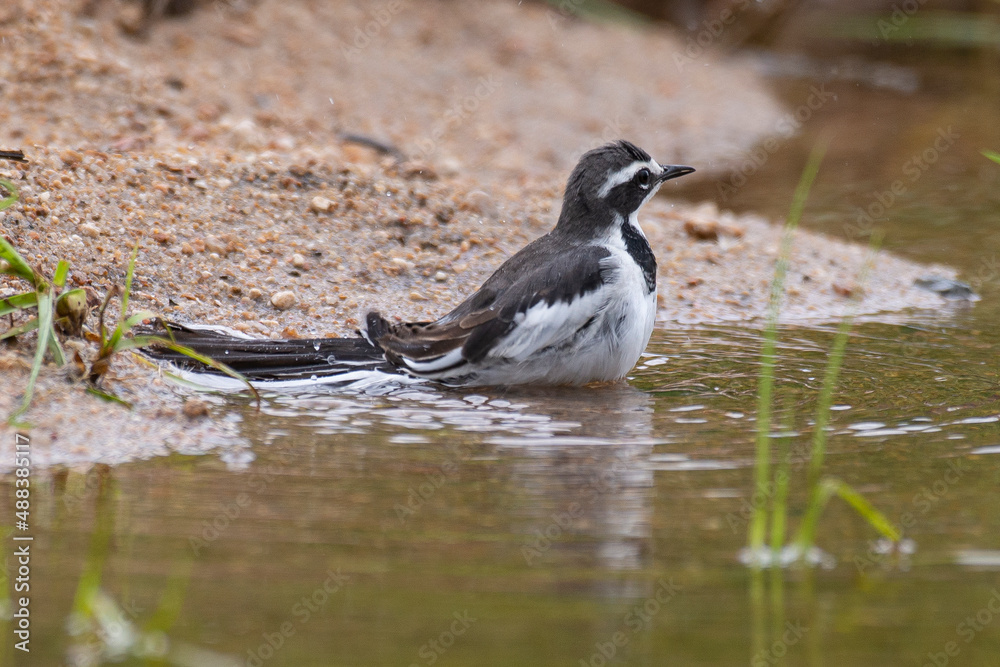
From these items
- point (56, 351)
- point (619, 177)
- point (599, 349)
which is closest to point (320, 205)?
point (619, 177)

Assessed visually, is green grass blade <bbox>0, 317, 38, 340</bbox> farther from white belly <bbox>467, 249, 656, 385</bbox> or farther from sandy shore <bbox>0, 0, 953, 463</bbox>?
white belly <bbox>467, 249, 656, 385</bbox>

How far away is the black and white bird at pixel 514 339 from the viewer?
5301mm

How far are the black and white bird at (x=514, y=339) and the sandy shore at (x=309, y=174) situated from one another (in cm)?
55

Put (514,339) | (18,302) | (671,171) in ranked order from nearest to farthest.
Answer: (18,302), (514,339), (671,171)

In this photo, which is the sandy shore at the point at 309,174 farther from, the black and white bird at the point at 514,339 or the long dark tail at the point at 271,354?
the black and white bird at the point at 514,339

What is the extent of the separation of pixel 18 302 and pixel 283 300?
1802 millimetres

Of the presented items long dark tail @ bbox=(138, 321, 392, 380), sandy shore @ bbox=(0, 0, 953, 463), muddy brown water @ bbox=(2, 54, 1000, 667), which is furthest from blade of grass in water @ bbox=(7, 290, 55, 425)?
long dark tail @ bbox=(138, 321, 392, 380)

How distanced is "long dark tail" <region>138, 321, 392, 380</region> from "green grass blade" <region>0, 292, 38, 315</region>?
745mm

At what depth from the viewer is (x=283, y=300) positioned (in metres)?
6.18

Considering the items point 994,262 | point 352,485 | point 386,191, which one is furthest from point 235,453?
point 994,262

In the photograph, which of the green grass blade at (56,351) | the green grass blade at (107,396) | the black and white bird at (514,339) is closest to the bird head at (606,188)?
the black and white bird at (514,339)

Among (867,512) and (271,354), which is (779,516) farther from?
(271,354)

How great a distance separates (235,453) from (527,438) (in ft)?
3.60

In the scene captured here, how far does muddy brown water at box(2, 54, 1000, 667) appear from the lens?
289 cm
